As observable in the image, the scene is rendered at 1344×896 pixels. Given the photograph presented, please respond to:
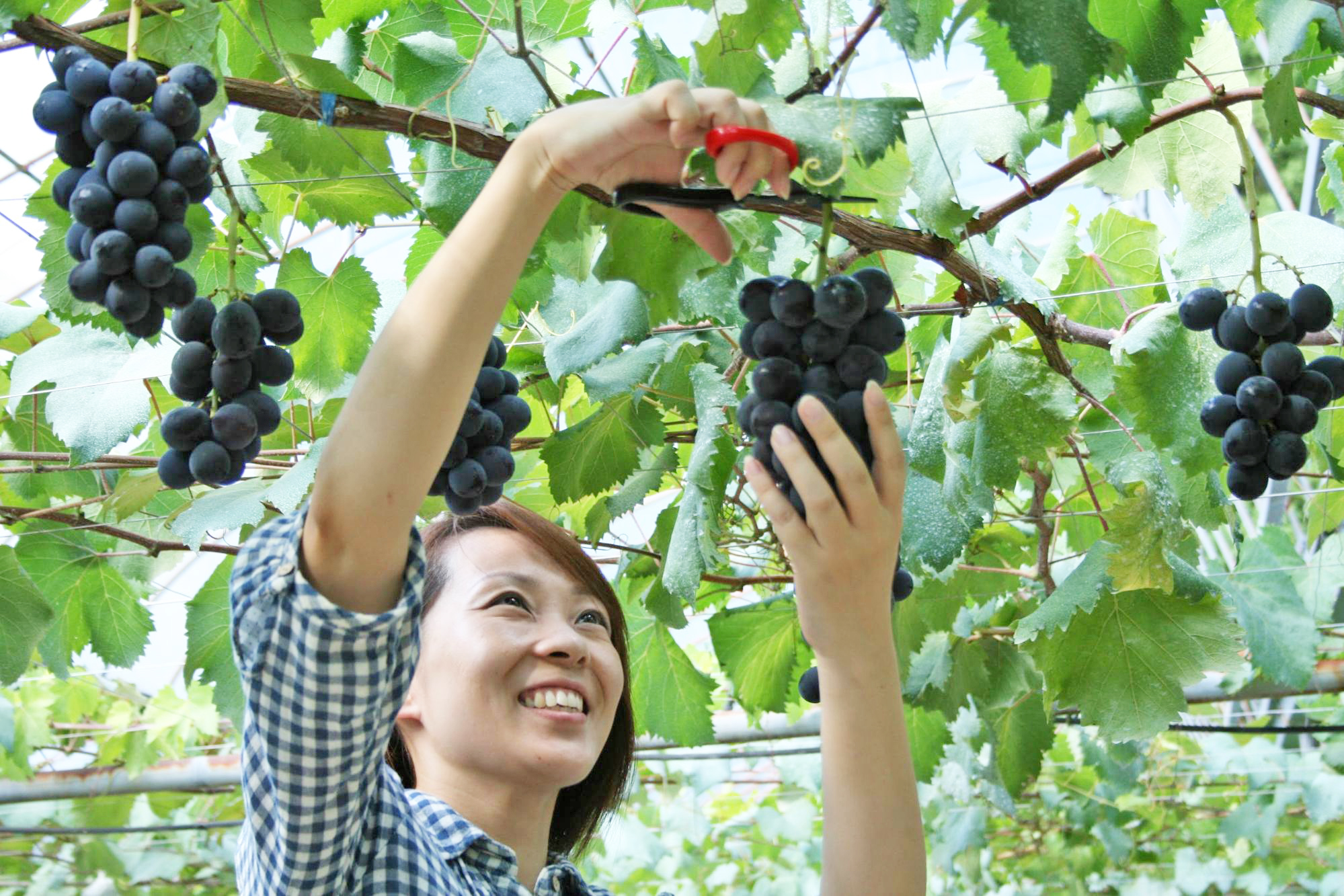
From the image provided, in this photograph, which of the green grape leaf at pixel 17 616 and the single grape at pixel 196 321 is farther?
the green grape leaf at pixel 17 616

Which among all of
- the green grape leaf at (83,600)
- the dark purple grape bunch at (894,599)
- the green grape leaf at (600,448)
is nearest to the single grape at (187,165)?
the dark purple grape bunch at (894,599)

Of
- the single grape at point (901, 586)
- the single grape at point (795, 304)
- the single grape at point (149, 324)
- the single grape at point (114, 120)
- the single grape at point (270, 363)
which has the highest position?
the single grape at point (114, 120)

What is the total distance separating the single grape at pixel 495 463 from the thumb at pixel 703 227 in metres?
0.43

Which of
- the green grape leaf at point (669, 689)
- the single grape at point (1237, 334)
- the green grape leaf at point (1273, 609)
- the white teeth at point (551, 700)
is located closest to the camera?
the single grape at point (1237, 334)

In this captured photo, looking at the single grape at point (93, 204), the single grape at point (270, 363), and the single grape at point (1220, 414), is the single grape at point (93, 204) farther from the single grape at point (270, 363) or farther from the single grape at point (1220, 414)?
the single grape at point (1220, 414)

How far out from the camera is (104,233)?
112cm

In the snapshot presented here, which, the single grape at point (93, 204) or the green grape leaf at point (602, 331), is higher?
the green grape leaf at point (602, 331)

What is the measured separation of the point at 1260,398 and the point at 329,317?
1178 mm

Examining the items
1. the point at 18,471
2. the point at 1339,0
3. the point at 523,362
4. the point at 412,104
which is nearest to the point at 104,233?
the point at 412,104

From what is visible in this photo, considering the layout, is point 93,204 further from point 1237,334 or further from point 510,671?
point 1237,334

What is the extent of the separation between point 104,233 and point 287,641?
0.38m

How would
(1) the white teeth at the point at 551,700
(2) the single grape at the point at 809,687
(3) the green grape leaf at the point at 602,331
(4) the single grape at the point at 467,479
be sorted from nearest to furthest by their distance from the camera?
1. (4) the single grape at the point at 467,479
2. (1) the white teeth at the point at 551,700
3. (3) the green grape leaf at the point at 602,331
4. (2) the single grape at the point at 809,687

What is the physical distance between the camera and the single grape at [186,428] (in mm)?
1307

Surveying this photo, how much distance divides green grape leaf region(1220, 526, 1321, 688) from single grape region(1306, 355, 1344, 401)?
127 cm
